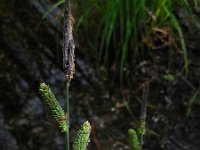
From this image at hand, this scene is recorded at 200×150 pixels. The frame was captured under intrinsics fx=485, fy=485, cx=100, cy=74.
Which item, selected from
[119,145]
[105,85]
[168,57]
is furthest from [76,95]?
[168,57]

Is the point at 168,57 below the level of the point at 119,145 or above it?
above

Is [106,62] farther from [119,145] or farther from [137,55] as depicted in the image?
[119,145]

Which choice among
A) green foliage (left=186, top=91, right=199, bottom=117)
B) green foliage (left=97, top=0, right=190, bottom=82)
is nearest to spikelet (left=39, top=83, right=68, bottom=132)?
green foliage (left=97, top=0, right=190, bottom=82)

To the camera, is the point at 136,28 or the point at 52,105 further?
the point at 136,28

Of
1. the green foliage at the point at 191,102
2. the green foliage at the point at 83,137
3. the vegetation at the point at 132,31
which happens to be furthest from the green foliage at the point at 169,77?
the green foliage at the point at 83,137

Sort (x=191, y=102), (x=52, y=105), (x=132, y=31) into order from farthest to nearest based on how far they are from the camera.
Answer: (x=132, y=31) → (x=191, y=102) → (x=52, y=105)

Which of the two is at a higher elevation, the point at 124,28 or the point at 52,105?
the point at 124,28

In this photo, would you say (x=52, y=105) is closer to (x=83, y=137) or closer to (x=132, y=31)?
(x=83, y=137)

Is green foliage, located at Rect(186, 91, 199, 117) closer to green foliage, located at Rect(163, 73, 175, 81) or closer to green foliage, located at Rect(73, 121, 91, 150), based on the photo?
green foliage, located at Rect(163, 73, 175, 81)

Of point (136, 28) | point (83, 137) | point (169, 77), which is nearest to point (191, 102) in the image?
point (169, 77)
